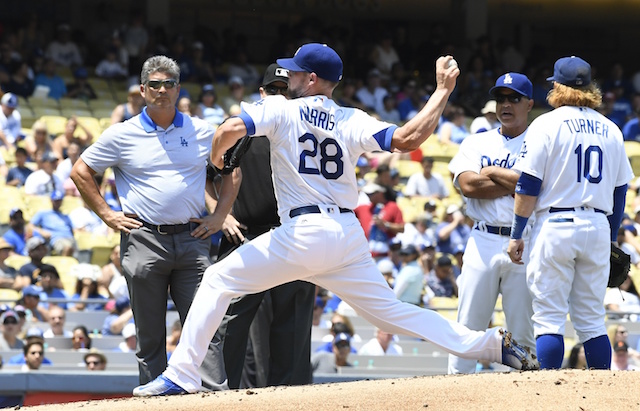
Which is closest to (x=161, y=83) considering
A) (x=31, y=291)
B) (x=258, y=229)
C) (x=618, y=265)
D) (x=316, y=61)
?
(x=258, y=229)

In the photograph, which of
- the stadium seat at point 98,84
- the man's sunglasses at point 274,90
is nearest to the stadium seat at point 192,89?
the stadium seat at point 98,84

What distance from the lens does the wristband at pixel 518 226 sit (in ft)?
17.5

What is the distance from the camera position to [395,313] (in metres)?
4.88

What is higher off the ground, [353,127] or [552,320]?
[353,127]

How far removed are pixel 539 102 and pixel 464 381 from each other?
14.3m

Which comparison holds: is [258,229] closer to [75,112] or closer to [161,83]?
[161,83]

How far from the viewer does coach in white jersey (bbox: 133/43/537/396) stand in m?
4.68

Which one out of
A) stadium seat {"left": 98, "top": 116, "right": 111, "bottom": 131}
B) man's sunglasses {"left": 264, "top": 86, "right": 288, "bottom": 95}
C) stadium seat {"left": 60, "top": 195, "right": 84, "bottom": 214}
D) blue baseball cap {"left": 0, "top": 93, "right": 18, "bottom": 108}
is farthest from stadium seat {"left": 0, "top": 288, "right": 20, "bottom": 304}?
man's sunglasses {"left": 264, "top": 86, "right": 288, "bottom": 95}

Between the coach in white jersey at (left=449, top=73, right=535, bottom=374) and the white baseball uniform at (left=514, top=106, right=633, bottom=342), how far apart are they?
0.32 meters

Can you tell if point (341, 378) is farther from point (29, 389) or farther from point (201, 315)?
point (201, 315)

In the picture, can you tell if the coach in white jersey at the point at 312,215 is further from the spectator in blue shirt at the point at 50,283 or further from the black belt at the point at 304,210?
the spectator in blue shirt at the point at 50,283

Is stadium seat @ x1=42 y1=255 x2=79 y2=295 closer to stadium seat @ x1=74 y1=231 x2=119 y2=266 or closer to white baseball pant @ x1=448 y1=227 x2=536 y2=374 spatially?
stadium seat @ x1=74 y1=231 x2=119 y2=266

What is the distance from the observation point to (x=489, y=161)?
231 inches

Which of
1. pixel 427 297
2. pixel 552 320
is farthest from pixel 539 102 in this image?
pixel 552 320
